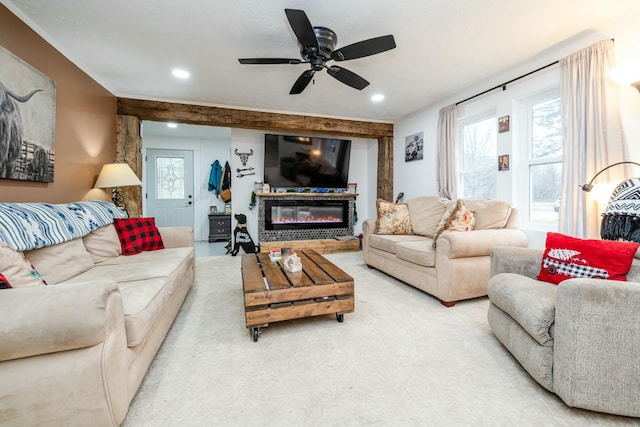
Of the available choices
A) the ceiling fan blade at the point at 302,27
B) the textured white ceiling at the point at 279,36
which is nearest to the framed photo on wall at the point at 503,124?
the textured white ceiling at the point at 279,36

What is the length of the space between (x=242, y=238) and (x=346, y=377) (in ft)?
11.4

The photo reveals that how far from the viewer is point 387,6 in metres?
1.96

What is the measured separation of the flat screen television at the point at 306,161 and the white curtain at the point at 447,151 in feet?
5.86

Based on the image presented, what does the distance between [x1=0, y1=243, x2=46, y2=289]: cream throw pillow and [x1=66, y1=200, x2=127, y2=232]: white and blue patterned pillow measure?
941mm

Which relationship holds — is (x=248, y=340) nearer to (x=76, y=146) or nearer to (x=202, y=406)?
(x=202, y=406)

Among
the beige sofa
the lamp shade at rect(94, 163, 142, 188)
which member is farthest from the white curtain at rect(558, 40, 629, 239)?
the lamp shade at rect(94, 163, 142, 188)

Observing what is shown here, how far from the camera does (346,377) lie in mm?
1399

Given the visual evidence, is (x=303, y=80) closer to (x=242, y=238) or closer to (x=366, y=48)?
(x=366, y=48)

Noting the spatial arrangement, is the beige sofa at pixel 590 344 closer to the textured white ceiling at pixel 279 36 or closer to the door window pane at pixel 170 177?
the textured white ceiling at pixel 279 36

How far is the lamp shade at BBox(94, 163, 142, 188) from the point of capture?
2.98m

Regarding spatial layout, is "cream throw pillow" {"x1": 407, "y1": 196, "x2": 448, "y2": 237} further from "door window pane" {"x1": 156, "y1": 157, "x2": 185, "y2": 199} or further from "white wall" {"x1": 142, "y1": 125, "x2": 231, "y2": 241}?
"door window pane" {"x1": 156, "y1": 157, "x2": 185, "y2": 199}

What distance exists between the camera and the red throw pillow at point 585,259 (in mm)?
1420

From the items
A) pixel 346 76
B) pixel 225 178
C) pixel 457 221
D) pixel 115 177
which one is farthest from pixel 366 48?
pixel 225 178

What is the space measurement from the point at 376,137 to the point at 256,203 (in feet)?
8.30
